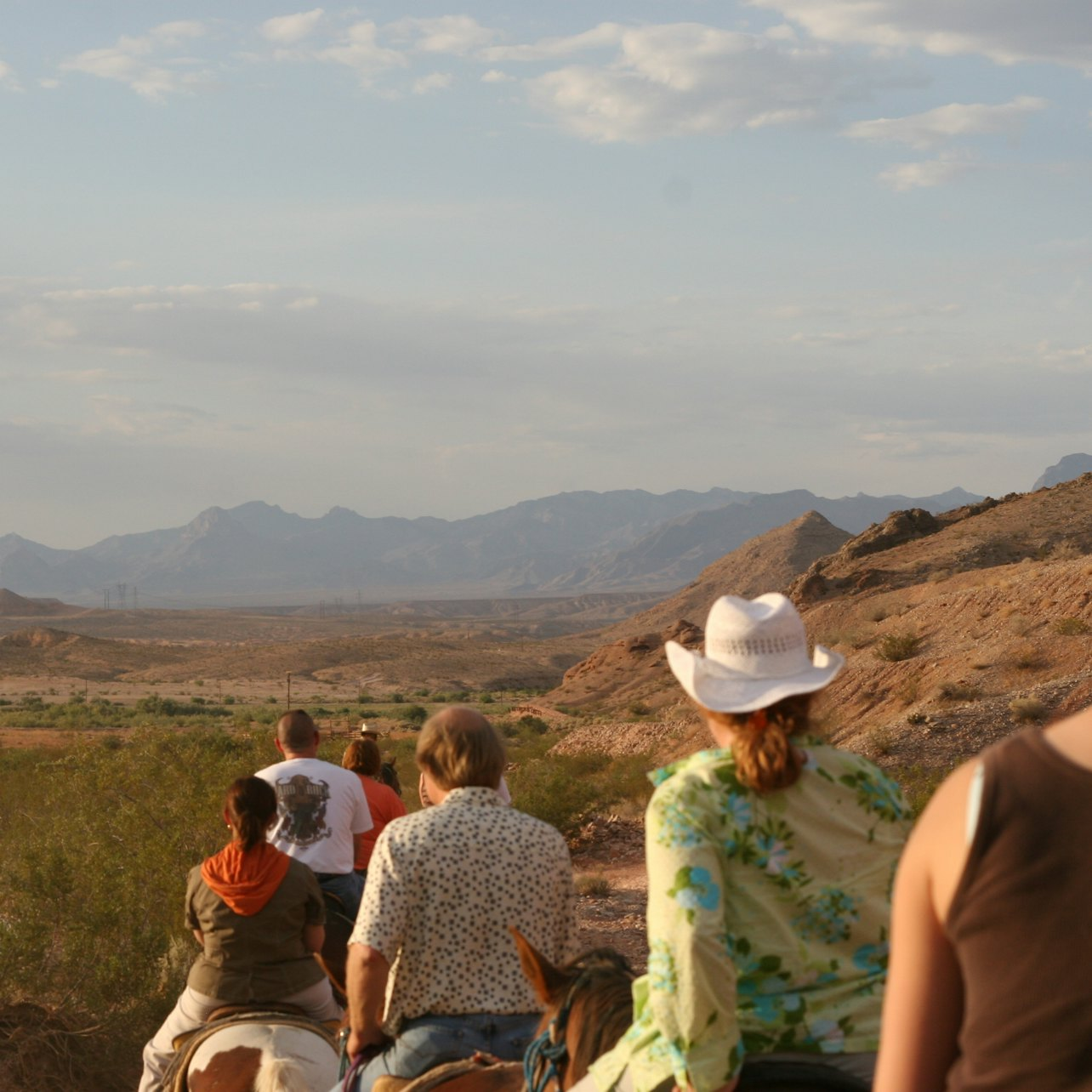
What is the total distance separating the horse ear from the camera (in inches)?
139

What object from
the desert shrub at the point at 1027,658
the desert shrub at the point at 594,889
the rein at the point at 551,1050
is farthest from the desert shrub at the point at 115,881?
the desert shrub at the point at 1027,658

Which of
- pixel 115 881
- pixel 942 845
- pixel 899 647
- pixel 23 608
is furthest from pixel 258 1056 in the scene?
pixel 23 608

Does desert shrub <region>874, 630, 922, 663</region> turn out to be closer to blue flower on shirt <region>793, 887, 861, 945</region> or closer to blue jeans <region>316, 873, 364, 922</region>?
blue jeans <region>316, 873, 364, 922</region>

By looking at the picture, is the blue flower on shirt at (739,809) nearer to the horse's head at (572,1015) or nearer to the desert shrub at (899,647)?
the horse's head at (572,1015)

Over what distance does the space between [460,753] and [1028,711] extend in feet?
55.1

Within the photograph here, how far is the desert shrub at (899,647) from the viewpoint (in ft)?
90.5

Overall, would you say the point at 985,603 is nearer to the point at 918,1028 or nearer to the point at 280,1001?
the point at 280,1001

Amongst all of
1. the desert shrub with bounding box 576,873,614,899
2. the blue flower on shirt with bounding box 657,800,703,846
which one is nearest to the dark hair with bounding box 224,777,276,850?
the blue flower on shirt with bounding box 657,800,703,846

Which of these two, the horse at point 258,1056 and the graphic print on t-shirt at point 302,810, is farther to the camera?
the graphic print on t-shirt at point 302,810

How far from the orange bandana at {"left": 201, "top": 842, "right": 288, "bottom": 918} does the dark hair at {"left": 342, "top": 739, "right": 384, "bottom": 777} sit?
6.44 ft

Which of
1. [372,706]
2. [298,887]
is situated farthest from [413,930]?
[372,706]

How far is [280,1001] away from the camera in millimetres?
5516

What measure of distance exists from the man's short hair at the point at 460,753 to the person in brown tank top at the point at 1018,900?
2460 millimetres

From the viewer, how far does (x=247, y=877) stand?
Answer: 528cm
